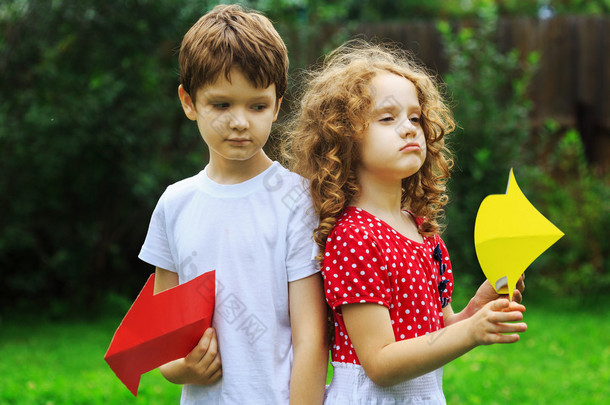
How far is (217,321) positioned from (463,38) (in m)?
5.17

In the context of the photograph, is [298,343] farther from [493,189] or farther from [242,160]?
[493,189]

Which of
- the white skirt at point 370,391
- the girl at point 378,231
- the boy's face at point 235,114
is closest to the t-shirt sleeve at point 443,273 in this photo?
the girl at point 378,231

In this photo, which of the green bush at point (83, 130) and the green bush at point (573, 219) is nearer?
the green bush at point (83, 130)

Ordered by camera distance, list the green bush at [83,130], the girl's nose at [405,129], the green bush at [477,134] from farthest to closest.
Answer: the green bush at [477,134] → the green bush at [83,130] → the girl's nose at [405,129]

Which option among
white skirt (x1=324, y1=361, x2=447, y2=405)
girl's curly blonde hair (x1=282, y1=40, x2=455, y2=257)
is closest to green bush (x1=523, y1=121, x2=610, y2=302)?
girl's curly blonde hair (x1=282, y1=40, x2=455, y2=257)

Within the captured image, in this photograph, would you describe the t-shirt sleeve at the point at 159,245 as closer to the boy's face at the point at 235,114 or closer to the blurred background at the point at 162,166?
the boy's face at the point at 235,114

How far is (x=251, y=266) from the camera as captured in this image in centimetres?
185

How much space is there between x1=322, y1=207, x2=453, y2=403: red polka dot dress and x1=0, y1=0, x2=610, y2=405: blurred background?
2261mm

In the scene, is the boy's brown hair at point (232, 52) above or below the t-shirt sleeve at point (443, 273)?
above

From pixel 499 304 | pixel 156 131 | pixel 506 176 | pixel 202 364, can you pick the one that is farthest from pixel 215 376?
pixel 506 176

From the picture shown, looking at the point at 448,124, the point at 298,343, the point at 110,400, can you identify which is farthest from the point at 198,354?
the point at 110,400

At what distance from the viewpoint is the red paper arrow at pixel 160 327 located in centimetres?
178

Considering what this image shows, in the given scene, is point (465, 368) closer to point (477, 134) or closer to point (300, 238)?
point (477, 134)

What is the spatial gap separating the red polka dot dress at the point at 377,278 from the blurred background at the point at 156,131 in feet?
9.93
